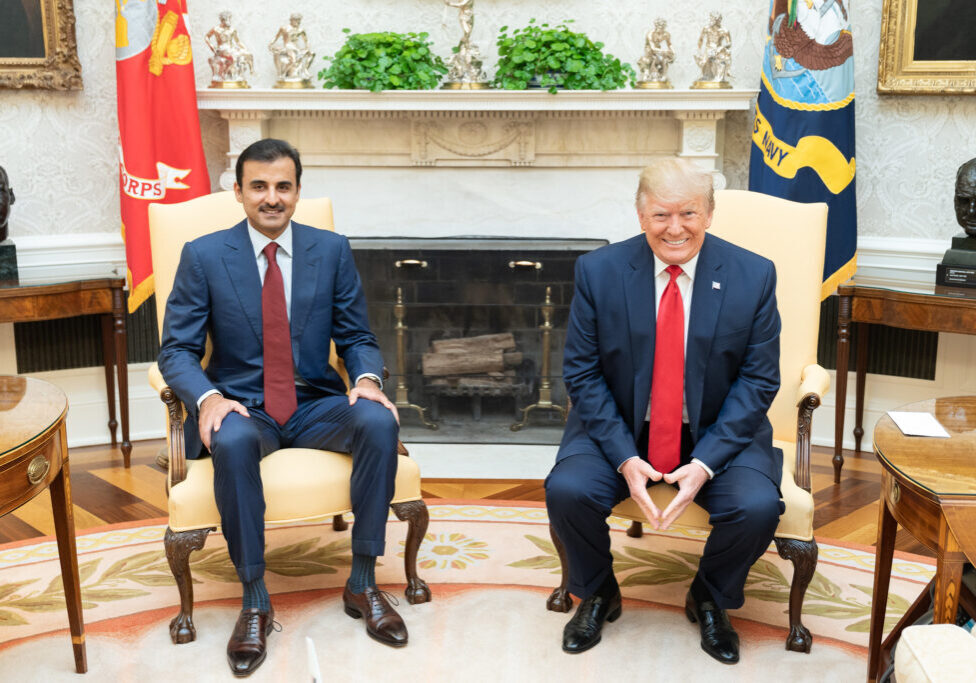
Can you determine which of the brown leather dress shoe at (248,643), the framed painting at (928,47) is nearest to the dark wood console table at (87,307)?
the brown leather dress shoe at (248,643)

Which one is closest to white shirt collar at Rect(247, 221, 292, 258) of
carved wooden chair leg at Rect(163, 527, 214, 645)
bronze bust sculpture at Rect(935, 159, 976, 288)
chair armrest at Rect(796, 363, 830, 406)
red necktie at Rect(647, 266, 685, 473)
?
carved wooden chair leg at Rect(163, 527, 214, 645)

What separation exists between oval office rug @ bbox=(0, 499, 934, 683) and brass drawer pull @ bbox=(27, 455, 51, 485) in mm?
641

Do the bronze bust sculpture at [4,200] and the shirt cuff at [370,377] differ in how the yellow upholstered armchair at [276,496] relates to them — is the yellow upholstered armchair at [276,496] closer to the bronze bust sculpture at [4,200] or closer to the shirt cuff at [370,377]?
the shirt cuff at [370,377]

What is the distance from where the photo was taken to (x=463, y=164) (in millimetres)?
4719

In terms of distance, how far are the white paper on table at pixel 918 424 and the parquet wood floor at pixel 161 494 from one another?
45.3 inches

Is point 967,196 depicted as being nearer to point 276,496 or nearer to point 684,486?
point 684,486

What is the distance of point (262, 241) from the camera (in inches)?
115

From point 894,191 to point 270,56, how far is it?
3.01m

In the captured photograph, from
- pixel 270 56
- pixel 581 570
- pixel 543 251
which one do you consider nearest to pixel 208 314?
pixel 581 570

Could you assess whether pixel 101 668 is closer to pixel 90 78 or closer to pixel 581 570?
pixel 581 570

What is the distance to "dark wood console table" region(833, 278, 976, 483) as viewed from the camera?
3674mm

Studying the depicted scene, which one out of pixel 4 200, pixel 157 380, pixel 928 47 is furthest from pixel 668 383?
pixel 4 200

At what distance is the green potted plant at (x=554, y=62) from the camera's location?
170 inches

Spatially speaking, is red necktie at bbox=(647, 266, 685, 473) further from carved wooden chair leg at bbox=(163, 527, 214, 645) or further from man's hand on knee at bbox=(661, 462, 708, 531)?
carved wooden chair leg at bbox=(163, 527, 214, 645)
